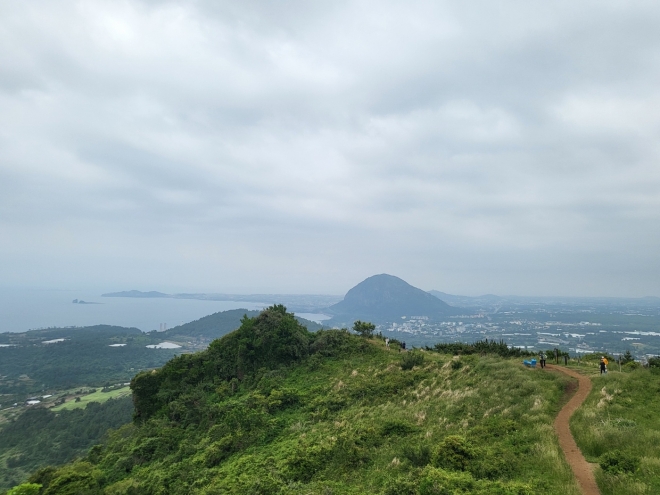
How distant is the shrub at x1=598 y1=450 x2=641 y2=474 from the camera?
8.91m

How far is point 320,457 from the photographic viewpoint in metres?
14.4

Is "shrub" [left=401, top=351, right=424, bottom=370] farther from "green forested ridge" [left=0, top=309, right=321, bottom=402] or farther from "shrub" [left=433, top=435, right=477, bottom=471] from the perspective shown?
"green forested ridge" [left=0, top=309, right=321, bottom=402]

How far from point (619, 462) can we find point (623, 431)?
235 centimetres

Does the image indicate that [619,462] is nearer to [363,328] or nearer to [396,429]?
[396,429]

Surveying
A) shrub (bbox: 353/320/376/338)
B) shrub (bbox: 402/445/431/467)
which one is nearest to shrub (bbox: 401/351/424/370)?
shrub (bbox: 353/320/376/338)

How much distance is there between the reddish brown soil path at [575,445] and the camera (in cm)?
893

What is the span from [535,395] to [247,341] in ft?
83.4

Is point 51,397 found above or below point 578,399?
below

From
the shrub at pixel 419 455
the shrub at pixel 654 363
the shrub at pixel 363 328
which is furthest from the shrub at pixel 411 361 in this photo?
the shrub at pixel 419 455

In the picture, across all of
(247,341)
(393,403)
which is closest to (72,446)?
(247,341)

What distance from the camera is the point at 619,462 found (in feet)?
30.0

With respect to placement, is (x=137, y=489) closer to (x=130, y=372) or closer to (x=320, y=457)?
(x=320, y=457)

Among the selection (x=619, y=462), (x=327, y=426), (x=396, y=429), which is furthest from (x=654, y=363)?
(x=327, y=426)

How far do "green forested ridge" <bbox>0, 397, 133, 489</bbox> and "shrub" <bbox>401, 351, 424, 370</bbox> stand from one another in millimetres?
67131
